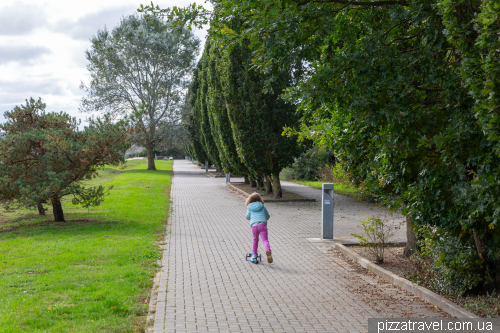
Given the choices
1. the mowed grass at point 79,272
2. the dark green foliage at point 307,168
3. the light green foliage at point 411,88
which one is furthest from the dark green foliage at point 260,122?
the light green foliage at point 411,88

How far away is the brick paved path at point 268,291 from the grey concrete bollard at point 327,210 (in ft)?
1.84

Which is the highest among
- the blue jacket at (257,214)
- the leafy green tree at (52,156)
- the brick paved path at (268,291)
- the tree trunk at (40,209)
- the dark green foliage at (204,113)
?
the dark green foliage at (204,113)

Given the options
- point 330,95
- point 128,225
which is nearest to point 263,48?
point 330,95

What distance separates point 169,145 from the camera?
→ 45.4 metres

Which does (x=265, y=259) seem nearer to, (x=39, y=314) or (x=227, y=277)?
(x=227, y=277)

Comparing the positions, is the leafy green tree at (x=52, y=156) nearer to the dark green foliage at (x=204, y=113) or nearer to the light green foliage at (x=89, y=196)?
the light green foliage at (x=89, y=196)

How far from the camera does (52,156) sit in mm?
12812

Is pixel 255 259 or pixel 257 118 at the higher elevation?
pixel 257 118

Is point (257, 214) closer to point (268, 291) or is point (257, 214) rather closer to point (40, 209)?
point (268, 291)

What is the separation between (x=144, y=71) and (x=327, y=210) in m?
36.7

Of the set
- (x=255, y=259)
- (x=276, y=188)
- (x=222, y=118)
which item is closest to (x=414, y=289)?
(x=255, y=259)

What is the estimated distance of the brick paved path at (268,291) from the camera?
5438 millimetres

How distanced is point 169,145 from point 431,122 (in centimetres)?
4109

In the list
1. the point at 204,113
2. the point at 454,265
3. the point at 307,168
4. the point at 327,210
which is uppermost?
the point at 204,113
